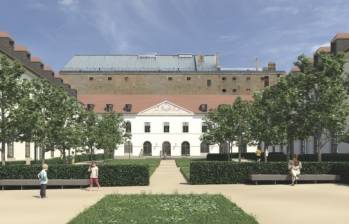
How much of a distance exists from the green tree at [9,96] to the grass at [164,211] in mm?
10120

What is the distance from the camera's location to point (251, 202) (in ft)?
57.8

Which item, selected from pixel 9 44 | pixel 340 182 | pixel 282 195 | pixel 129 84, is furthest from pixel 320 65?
Result: pixel 129 84

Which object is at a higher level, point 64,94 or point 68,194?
point 64,94

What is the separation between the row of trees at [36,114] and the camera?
2662cm

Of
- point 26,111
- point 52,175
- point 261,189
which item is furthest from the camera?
point 26,111

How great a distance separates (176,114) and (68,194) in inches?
2574

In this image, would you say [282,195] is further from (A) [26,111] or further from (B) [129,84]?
(B) [129,84]

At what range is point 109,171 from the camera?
990 inches

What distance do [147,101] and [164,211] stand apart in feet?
247

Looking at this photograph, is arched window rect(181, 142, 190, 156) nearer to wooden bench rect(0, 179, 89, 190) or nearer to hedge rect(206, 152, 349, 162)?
hedge rect(206, 152, 349, 162)

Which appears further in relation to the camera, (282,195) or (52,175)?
(52,175)

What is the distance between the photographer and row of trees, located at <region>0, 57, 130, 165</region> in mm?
26625

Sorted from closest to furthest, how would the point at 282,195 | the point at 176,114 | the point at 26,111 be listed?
the point at 282,195 → the point at 26,111 → the point at 176,114

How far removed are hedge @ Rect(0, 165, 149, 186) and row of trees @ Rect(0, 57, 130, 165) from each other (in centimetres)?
267
